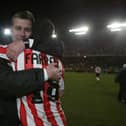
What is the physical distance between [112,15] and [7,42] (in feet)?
96.0

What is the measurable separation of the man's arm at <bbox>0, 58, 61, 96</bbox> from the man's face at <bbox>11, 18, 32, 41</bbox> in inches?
13.4

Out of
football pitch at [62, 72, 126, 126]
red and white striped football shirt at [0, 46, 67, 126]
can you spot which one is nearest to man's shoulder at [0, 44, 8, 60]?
red and white striped football shirt at [0, 46, 67, 126]

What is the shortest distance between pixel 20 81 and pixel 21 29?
18.3 inches

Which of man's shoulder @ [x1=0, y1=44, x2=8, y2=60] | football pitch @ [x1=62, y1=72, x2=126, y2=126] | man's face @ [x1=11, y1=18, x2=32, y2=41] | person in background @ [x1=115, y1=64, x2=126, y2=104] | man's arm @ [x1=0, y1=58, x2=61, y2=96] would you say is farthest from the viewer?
person in background @ [x1=115, y1=64, x2=126, y2=104]

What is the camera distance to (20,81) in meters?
1.58

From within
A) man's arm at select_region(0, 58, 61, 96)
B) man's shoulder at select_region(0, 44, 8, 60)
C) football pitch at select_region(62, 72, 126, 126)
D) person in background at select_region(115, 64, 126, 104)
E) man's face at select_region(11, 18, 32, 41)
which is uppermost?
man's face at select_region(11, 18, 32, 41)

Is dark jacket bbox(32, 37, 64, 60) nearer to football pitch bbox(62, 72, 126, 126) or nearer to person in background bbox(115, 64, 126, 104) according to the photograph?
football pitch bbox(62, 72, 126, 126)

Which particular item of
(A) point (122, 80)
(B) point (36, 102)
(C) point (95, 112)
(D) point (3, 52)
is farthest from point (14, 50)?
(A) point (122, 80)

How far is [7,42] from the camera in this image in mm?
1892

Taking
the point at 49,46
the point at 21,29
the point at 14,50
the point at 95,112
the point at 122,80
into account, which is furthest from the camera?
the point at 122,80

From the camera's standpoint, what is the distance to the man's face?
75.1 inches

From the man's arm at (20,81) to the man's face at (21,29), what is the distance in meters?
0.34

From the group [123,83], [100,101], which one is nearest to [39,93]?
[123,83]

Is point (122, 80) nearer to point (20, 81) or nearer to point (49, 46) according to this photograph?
point (49, 46)
